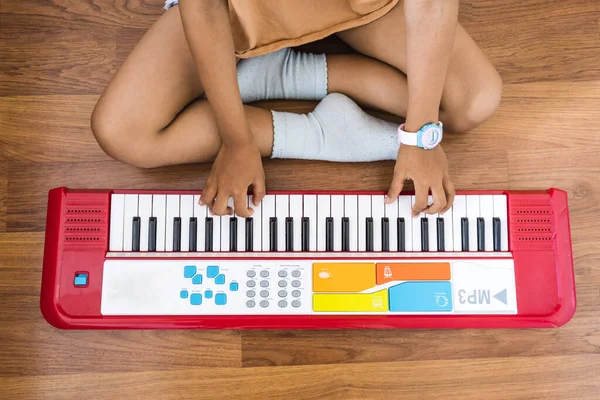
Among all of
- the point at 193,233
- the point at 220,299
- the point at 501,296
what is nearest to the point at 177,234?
the point at 193,233

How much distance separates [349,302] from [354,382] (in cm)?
17

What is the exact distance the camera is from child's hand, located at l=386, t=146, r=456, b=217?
3.10 ft

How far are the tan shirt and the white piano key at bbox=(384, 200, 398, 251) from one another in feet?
1.06

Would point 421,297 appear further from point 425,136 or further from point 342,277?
point 425,136

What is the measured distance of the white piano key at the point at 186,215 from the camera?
945mm

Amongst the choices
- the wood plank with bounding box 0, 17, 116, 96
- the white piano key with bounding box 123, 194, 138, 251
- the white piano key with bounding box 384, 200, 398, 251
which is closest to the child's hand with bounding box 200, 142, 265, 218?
the white piano key with bounding box 123, 194, 138, 251

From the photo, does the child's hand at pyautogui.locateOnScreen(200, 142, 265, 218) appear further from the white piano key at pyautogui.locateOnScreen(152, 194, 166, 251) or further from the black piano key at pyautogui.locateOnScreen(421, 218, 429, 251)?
the black piano key at pyautogui.locateOnScreen(421, 218, 429, 251)

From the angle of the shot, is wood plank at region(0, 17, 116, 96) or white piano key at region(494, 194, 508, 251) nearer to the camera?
white piano key at region(494, 194, 508, 251)

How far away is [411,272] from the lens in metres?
0.93

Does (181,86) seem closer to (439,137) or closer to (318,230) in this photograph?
(318,230)

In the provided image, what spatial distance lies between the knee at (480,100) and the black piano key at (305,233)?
34 centimetres

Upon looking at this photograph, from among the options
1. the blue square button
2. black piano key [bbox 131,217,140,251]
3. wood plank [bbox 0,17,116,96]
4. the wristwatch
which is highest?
wood plank [bbox 0,17,116,96]

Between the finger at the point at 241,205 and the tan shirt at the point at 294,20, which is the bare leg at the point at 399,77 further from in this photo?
the finger at the point at 241,205

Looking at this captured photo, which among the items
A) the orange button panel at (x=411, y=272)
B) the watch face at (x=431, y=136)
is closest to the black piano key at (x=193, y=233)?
the orange button panel at (x=411, y=272)
